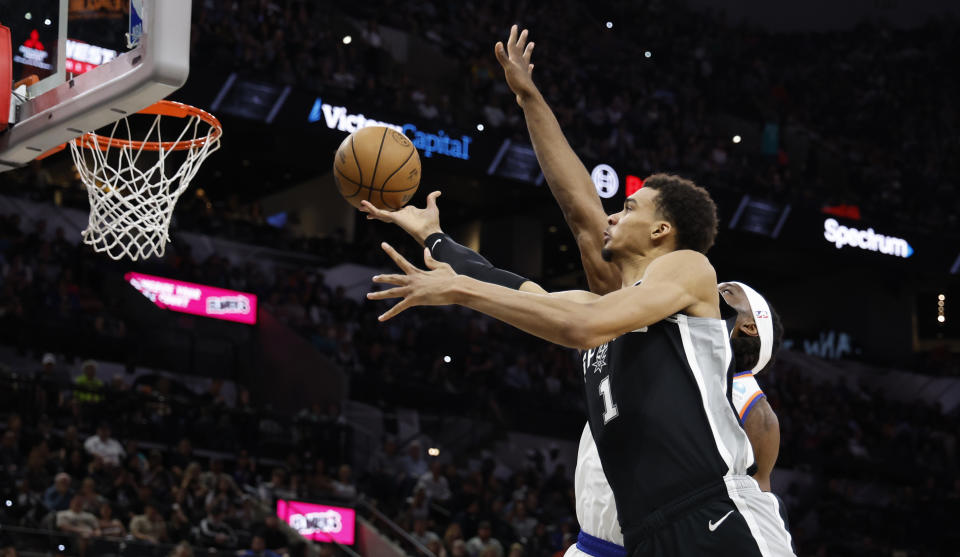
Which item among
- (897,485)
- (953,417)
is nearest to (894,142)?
(953,417)

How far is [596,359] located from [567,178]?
3.13 ft

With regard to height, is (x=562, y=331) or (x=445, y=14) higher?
(x=445, y=14)

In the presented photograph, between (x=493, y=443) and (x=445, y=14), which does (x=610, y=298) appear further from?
(x=445, y=14)

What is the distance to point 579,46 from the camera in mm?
23562

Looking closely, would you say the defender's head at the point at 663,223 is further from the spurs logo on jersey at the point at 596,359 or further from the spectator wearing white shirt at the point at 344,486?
the spectator wearing white shirt at the point at 344,486

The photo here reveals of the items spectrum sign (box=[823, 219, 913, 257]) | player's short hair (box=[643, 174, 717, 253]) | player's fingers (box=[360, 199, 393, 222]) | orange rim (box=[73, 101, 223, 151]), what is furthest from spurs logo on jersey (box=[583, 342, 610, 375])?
spectrum sign (box=[823, 219, 913, 257])

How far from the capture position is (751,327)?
14.4 ft

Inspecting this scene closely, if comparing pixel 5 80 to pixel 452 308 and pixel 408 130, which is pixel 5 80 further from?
pixel 452 308

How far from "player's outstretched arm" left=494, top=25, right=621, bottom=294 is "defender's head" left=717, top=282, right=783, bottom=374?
506 mm

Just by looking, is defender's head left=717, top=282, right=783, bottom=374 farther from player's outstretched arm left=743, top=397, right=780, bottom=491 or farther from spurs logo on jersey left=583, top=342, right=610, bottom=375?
spurs logo on jersey left=583, top=342, right=610, bottom=375

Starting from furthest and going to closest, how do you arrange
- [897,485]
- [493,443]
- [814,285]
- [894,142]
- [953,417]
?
[814,285], [894,142], [953,417], [897,485], [493,443]

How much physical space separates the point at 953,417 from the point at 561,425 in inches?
336

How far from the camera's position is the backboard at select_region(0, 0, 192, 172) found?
13.5 feet

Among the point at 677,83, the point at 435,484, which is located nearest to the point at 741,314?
the point at 435,484
